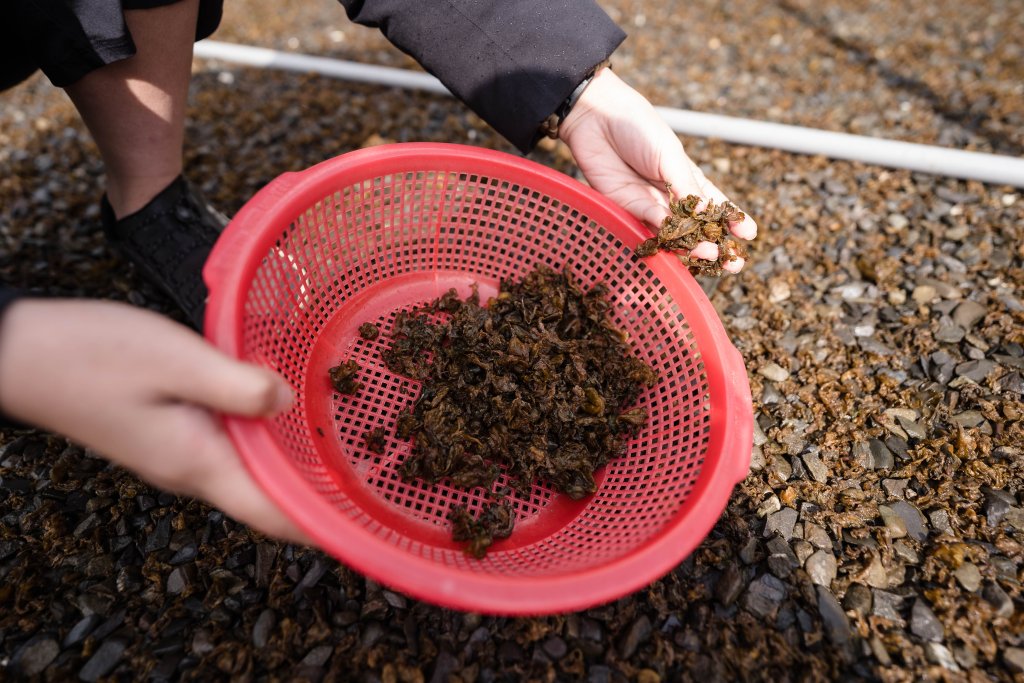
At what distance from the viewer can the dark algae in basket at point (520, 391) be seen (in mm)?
2406

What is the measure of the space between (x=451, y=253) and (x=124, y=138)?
1553mm

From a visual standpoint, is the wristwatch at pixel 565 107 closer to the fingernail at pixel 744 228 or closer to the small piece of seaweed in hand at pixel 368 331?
the fingernail at pixel 744 228

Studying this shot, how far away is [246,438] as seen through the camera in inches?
64.1

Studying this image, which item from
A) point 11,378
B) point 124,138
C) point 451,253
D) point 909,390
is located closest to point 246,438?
point 11,378

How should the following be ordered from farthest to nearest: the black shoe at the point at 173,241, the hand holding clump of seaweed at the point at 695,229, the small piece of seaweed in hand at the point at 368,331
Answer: the black shoe at the point at 173,241, the small piece of seaweed in hand at the point at 368,331, the hand holding clump of seaweed at the point at 695,229

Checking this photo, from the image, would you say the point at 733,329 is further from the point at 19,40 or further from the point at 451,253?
the point at 19,40

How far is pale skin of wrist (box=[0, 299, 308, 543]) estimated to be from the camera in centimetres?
146

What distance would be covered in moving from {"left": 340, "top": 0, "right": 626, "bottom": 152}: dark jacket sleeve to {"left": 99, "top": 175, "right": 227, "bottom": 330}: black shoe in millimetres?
1271

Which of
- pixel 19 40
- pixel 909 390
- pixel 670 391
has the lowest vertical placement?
pixel 19 40

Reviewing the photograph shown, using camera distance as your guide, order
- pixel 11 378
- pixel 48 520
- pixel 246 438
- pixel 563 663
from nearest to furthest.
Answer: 1. pixel 11 378
2. pixel 246 438
3. pixel 563 663
4. pixel 48 520

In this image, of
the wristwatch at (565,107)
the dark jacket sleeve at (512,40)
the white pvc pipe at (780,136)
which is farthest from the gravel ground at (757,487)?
the dark jacket sleeve at (512,40)

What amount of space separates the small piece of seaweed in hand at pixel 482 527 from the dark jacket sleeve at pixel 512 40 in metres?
1.62

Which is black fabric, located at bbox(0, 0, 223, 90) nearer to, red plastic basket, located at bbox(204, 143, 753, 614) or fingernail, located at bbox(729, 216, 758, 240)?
red plastic basket, located at bbox(204, 143, 753, 614)

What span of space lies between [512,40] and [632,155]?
692 millimetres
